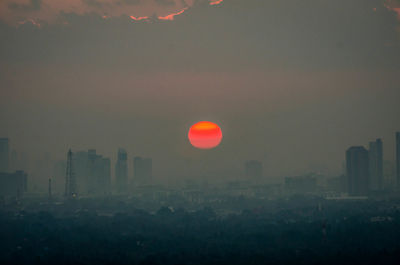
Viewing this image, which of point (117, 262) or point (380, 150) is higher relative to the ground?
point (380, 150)

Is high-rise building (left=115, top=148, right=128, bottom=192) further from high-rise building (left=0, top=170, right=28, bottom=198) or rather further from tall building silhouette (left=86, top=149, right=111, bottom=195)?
high-rise building (left=0, top=170, right=28, bottom=198)

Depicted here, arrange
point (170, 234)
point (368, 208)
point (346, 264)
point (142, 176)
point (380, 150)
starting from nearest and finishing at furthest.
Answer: point (346, 264) < point (170, 234) < point (368, 208) < point (380, 150) < point (142, 176)

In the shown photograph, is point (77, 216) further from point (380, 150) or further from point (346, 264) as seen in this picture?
point (380, 150)

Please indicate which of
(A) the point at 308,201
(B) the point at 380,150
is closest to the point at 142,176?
(B) the point at 380,150

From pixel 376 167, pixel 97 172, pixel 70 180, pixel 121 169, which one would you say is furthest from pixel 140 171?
pixel 70 180

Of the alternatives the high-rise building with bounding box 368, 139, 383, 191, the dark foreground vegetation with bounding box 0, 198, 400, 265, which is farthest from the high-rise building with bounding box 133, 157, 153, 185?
the dark foreground vegetation with bounding box 0, 198, 400, 265

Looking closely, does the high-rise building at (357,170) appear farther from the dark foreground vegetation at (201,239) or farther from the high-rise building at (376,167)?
the dark foreground vegetation at (201,239)
